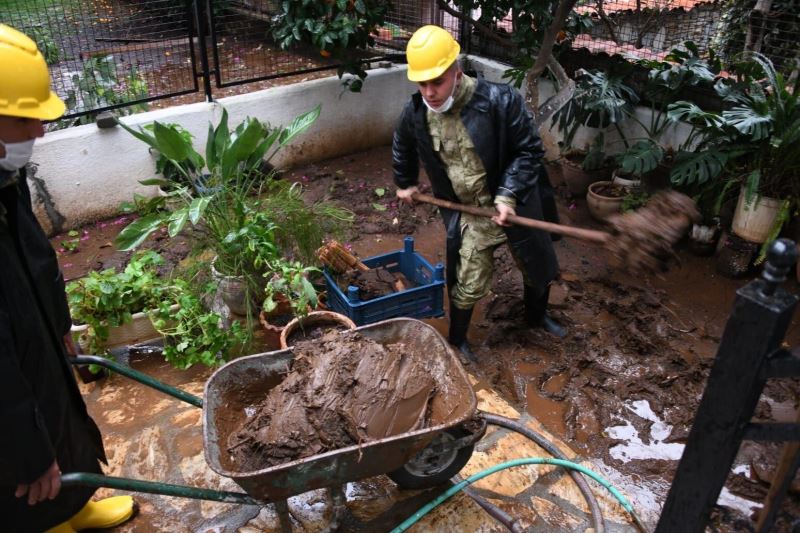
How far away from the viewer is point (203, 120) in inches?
244

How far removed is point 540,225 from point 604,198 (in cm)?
291

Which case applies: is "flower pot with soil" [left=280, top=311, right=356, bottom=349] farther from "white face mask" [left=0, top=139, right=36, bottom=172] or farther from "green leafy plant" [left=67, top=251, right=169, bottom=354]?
"white face mask" [left=0, top=139, right=36, bottom=172]

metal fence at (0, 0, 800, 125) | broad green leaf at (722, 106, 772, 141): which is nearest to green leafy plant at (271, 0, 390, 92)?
metal fence at (0, 0, 800, 125)

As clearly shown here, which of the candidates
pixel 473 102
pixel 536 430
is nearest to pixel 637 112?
pixel 473 102

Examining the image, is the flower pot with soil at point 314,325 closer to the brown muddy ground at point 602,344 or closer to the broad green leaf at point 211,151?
the brown muddy ground at point 602,344

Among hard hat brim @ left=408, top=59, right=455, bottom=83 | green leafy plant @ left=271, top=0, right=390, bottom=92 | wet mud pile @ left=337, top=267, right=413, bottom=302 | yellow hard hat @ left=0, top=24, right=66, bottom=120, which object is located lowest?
wet mud pile @ left=337, top=267, right=413, bottom=302

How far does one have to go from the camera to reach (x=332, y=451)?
95.1 inches

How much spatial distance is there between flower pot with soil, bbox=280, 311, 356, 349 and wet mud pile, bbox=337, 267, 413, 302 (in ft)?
1.45

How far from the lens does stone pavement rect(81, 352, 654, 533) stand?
2971mm

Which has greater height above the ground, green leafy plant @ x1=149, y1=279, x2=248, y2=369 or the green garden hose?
green leafy plant @ x1=149, y1=279, x2=248, y2=369

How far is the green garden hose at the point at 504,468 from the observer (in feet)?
9.39

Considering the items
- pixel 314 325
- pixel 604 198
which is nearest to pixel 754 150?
pixel 604 198

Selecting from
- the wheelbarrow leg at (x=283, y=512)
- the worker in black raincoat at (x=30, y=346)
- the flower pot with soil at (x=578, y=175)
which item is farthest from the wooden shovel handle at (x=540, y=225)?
the flower pot with soil at (x=578, y=175)

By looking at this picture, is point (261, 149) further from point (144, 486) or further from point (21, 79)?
point (144, 486)
